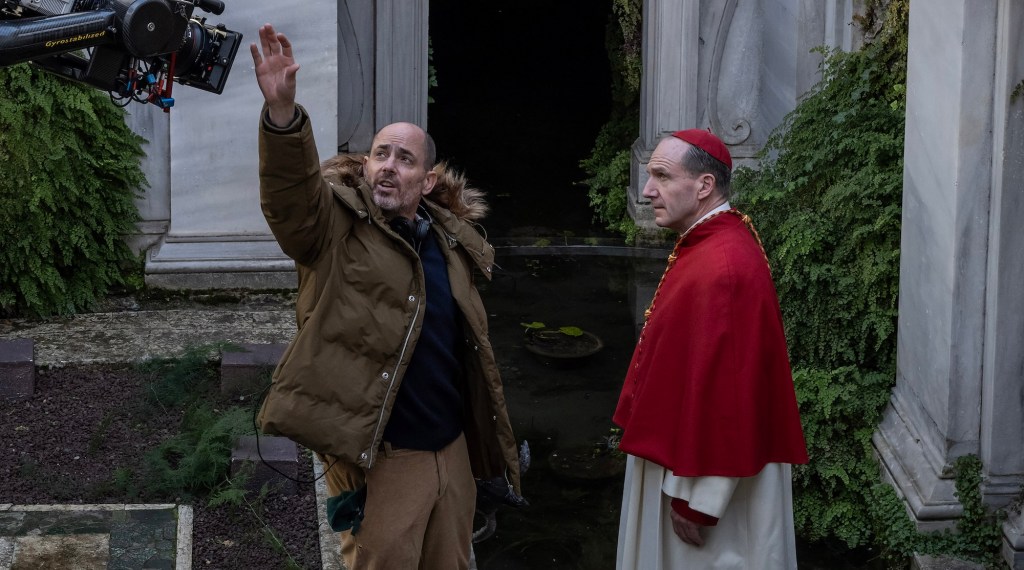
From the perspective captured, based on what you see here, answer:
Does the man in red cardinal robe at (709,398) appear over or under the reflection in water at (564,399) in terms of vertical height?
over

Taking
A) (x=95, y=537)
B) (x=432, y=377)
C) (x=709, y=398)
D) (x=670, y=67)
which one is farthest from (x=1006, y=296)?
(x=670, y=67)

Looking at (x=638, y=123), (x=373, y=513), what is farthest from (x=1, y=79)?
(x=638, y=123)

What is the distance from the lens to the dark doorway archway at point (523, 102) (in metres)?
12.7

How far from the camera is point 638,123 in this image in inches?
495

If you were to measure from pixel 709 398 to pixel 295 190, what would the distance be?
1355mm

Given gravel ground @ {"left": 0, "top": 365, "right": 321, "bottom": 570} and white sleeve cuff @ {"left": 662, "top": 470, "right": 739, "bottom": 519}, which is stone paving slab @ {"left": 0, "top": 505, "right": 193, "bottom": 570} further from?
white sleeve cuff @ {"left": 662, "top": 470, "right": 739, "bottom": 519}

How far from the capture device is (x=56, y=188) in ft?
26.3

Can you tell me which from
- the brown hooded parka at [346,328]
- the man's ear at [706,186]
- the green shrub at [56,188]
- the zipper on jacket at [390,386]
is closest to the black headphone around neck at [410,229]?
the brown hooded parka at [346,328]

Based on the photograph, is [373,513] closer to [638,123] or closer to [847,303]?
[847,303]

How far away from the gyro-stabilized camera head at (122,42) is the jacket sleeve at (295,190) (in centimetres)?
47

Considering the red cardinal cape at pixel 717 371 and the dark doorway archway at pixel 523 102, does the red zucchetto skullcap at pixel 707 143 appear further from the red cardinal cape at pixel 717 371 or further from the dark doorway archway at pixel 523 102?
the dark doorway archway at pixel 523 102

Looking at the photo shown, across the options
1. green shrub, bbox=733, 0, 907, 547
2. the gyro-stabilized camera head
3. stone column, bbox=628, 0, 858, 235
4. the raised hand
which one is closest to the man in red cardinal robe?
the raised hand

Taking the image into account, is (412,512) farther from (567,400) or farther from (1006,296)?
(567,400)

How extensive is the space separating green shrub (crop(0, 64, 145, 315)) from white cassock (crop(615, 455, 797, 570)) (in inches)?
195
